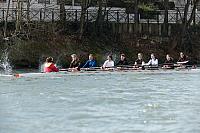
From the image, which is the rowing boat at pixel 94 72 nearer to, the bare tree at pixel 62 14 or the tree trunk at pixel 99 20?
the bare tree at pixel 62 14

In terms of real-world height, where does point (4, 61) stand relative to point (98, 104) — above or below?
above

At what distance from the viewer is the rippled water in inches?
578

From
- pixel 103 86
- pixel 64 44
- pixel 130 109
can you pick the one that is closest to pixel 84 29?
pixel 64 44

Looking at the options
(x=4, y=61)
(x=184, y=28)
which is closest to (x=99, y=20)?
(x=184, y=28)

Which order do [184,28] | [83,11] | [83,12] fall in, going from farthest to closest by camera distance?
[184,28]
[83,11]
[83,12]

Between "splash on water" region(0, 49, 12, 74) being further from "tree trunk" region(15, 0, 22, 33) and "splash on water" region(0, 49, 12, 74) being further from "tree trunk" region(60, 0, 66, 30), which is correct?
"tree trunk" region(60, 0, 66, 30)

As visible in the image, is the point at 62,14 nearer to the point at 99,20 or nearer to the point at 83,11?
the point at 83,11

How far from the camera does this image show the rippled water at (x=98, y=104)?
14.7 m

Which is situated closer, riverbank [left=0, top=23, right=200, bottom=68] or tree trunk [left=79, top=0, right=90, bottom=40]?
riverbank [left=0, top=23, right=200, bottom=68]

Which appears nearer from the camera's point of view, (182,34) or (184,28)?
(184,28)

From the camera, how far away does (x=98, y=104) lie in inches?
741

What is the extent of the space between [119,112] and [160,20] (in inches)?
1366

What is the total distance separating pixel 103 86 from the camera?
25625 mm

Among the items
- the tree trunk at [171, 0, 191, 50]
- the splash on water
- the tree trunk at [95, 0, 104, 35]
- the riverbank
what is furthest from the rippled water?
the tree trunk at [171, 0, 191, 50]
